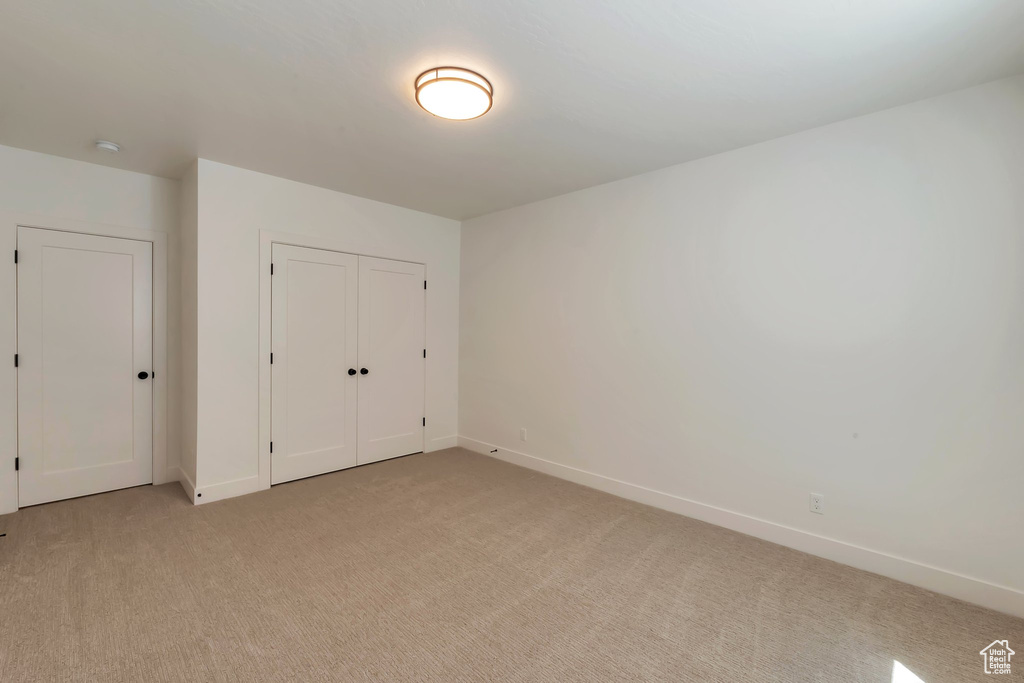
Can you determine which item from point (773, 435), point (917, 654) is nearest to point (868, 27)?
point (773, 435)

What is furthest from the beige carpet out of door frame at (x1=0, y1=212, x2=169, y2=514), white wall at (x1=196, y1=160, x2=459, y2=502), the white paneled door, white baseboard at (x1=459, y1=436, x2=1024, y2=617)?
the white paneled door

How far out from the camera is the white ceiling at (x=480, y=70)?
174cm

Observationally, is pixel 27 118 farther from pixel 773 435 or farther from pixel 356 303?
pixel 773 435

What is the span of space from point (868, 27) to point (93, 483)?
554cm

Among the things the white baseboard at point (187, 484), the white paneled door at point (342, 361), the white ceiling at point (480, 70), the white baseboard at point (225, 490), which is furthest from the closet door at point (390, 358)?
the white ceiling at point (480, 70)

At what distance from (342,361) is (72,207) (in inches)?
87.6

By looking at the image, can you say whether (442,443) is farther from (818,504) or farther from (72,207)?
(72,207)

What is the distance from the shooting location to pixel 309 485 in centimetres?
374

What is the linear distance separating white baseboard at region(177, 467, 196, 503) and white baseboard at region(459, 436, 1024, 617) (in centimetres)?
291

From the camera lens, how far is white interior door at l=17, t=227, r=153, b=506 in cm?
317

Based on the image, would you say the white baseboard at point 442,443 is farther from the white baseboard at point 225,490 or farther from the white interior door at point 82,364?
the white interior door at point 82,364

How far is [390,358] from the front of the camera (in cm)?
448

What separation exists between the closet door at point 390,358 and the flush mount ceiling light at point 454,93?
228cm

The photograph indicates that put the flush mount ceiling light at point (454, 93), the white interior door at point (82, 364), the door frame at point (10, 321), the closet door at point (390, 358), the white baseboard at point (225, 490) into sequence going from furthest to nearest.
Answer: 1. the closet door at point (390, 358)
2. the white baseboard at point (225, 490)
3. the white interior door at point (82, 364)
4. the door frame at point (10, 321)
5. the flush mount ceiling light at point (454, 93)
